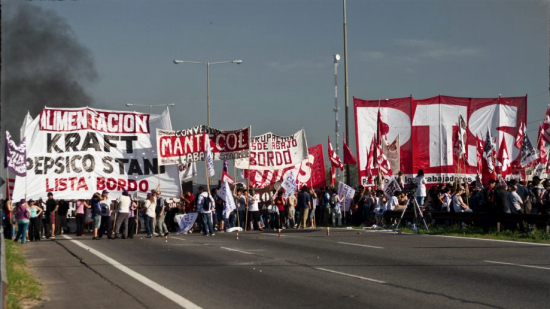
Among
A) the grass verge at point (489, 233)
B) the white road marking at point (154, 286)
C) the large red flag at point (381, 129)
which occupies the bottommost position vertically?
the white road marking at point (154, 286)

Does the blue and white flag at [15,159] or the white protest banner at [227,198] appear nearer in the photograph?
the blue and white flag at [15,159]

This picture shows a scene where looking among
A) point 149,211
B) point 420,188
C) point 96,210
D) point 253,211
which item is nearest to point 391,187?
point 420,188

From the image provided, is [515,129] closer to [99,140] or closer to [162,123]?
[162,123]

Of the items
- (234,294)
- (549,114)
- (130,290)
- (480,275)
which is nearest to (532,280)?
(480,275)

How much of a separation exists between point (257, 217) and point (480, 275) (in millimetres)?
19082

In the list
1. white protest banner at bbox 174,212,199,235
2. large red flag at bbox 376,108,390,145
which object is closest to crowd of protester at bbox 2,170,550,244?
white protest banner at bbox 174,212,199,235

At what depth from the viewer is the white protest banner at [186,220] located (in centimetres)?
2838

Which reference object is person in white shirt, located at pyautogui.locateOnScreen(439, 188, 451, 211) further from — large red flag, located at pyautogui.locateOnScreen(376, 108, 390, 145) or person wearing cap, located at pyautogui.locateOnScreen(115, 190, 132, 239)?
person wearing cap, located at pyautogui.locateOnScreen(115, 190, 132, 239)

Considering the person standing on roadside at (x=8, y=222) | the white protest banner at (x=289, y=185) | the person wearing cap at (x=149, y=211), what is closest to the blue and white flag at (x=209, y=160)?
the person wearing cap at (x=149, y=211)

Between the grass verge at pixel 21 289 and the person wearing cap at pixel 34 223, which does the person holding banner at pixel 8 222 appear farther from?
the grass verge at pixel 21 289

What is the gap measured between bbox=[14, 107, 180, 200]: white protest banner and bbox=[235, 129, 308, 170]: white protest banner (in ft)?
21.4

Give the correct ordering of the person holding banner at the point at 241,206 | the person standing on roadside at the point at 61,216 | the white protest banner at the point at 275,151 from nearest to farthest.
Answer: the person standing on roadside at the point at 61,216 < the person holding banner at the point at 241,206 < the white protest banner at the point at 275,151

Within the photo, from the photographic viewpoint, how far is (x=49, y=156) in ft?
91.2

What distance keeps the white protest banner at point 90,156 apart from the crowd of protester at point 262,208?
0.61 meters
